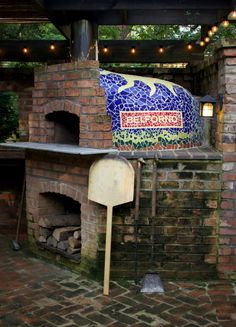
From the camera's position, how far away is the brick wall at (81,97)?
5168 mm

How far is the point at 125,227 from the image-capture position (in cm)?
529

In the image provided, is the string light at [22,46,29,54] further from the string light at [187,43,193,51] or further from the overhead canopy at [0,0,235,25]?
the string light at [187,43,193,51]

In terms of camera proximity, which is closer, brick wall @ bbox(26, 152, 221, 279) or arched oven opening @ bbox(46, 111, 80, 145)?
brick wall @ bbox(26, 152, 221, 279)

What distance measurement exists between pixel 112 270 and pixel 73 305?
85 centimetres

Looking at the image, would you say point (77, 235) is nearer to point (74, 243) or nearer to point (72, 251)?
point (74, 243)

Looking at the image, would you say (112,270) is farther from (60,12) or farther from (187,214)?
(60,12)

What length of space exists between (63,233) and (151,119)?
6.84 ft

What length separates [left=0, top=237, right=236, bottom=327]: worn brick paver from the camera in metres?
4.34

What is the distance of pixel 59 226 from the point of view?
6098 millimetres

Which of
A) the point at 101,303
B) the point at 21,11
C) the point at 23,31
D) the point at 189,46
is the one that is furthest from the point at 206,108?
the point at 23,31

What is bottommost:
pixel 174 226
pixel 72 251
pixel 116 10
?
pixel 72 251

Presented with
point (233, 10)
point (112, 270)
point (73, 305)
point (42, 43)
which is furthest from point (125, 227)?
point (42, 43)

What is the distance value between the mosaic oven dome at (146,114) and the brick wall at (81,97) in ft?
0.73

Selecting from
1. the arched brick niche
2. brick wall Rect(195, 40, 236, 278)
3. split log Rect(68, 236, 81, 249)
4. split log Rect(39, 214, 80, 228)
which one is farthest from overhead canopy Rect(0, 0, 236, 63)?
split log Rect(68, 236, 81, 249)
